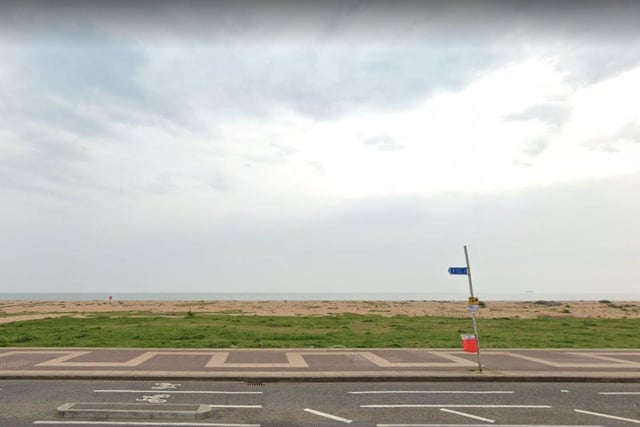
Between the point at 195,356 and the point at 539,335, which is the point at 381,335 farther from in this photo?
the point at 195,356

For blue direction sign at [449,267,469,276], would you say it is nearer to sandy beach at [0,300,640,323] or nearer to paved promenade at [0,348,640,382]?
paved promenade at [0,348,640,382]

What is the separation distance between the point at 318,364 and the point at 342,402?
16.7 feet

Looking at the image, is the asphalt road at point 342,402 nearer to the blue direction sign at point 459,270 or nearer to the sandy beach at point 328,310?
the blue direction sign at point 459,270

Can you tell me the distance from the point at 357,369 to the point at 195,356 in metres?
7.42

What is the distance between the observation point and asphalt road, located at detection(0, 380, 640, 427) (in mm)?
10508

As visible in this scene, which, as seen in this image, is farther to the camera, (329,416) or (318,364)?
(318,364)

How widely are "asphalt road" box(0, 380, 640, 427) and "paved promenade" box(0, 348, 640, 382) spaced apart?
571 mm

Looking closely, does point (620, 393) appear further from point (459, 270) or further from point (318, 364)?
point (318, 364)

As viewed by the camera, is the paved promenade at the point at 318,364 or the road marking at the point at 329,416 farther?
the paved promenade at the point at 318,364

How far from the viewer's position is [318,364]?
17.1 metres

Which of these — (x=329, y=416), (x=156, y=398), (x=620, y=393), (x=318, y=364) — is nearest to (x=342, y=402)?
(x=329, y=416)

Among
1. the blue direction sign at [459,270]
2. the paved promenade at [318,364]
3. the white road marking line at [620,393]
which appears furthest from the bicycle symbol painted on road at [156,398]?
the white road marking line at [620,393]

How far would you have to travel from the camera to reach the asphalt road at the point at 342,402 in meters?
10.5

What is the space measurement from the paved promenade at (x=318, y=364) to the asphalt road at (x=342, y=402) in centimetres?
57
